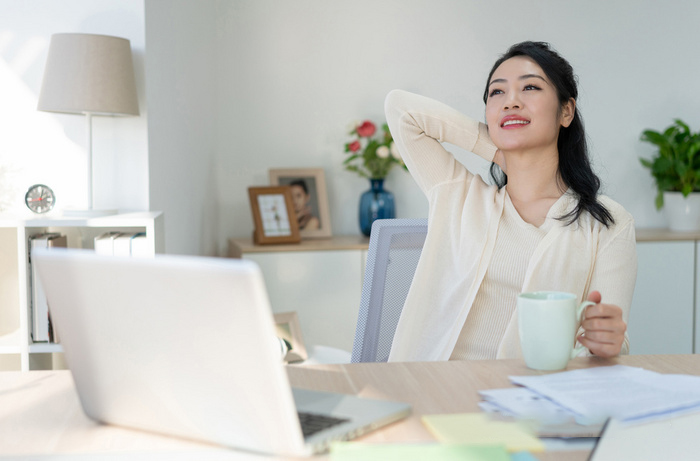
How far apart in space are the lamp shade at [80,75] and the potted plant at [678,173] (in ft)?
8.48

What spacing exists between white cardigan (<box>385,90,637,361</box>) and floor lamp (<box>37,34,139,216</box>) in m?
0.84

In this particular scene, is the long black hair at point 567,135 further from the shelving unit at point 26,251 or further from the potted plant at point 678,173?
the potted plant at point 678,173

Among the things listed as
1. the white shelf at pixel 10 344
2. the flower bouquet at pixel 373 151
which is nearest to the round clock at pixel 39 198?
the white shelf at pixel 10 344

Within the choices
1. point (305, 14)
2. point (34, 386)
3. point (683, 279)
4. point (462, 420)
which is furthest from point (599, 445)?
point (305, 14)

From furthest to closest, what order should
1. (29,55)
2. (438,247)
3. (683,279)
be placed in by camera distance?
(683,279) → (29,55) → (438,247)

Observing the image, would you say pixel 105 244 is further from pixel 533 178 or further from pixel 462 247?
pixel 533 178

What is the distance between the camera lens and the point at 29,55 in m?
2.18

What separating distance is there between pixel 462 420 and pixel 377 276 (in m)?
0.79

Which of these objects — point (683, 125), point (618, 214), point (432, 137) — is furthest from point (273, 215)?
point (683, 125)

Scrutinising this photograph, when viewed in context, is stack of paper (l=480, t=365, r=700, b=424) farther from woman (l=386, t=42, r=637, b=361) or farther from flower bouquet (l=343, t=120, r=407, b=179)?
flower bouquet (l=343, t=120, r=407, b=179)

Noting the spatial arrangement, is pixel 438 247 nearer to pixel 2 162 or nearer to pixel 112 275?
pixel 112 275

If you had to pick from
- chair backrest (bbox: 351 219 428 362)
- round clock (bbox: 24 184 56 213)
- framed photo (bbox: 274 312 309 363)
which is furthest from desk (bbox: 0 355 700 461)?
framed photo (bbox: 274 312 309 363)

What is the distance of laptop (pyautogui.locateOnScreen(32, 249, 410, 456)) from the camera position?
58 centimetres

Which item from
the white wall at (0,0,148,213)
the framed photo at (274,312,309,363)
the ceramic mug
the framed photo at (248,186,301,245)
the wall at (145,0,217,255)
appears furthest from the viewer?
A: the framed photo at (248,186,301,245)
